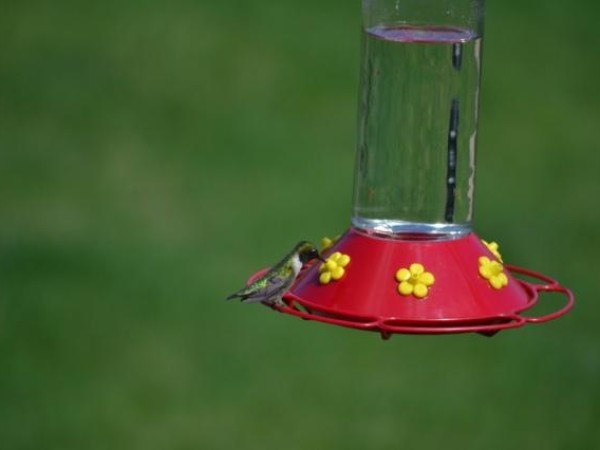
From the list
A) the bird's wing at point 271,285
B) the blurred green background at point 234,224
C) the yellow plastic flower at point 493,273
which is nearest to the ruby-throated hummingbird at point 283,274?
the bird's wing at point 271,285

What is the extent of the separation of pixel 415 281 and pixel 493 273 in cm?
30

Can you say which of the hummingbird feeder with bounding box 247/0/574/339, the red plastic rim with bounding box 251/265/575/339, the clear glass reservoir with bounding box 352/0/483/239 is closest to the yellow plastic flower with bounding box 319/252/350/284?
the hummingbird feeder with bounding box 247/0/574/339

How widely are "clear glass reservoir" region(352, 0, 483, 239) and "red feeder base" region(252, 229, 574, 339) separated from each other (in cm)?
17

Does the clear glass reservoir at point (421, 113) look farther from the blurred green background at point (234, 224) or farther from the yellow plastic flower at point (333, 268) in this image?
the blurred green background at point (234, 224)

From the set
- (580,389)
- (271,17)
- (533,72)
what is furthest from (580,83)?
(580,389)

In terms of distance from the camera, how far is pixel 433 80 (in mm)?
5273

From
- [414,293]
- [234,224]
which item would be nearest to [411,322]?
[414,293]

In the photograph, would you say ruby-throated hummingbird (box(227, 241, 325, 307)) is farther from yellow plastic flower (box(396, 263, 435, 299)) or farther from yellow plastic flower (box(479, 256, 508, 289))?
yellow plastic flower (box(479, 256, 508, 289))

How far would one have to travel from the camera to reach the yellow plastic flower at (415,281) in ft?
15.7

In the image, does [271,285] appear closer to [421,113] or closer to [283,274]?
[283,274]

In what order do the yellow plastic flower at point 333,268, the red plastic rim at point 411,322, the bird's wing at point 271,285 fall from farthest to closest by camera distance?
1. the bird's wing at point 271,285
2. the yellow plastic flower at point 333,268
3. the red plastic rim at point 411,322

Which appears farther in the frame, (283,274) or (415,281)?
(283,274)

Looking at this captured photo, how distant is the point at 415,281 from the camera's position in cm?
481

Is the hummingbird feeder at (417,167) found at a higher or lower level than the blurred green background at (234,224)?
higher
